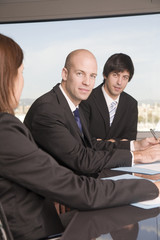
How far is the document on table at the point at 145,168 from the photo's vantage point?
204cm

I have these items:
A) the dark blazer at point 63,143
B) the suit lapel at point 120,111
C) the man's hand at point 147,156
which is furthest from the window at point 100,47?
the man's hand at point 147,156

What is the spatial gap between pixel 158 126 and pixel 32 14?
249 cm

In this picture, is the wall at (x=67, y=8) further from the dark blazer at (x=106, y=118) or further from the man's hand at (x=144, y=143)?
the man's hand at (x=144, y=143)

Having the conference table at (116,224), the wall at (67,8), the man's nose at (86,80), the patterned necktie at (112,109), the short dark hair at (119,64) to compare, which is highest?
the wall at (67,8)

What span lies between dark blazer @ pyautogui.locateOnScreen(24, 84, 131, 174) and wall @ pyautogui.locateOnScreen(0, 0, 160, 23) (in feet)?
9.62

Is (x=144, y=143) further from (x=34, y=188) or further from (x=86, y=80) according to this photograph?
(x=34, y=188)

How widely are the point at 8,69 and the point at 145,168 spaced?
124 cm

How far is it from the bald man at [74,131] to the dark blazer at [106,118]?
1020 millimetres

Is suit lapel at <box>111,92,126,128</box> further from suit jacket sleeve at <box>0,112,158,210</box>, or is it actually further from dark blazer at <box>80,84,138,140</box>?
suit jacket sleeve at <box>0,112,158,210</box>

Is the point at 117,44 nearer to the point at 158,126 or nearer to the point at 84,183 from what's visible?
the point at 158,126

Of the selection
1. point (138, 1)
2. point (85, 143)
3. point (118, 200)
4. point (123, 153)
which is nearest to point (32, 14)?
point (138, 1)

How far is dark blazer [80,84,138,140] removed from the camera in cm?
401

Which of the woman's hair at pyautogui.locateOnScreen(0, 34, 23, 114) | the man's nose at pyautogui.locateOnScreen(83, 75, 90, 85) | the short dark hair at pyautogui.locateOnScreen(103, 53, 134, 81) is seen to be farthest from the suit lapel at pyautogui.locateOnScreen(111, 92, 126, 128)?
the woman's hair at pyautogui.locateOnScreen(0, 34, 23, 114)

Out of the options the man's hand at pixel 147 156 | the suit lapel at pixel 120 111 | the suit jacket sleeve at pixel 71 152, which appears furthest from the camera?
the suit lapel at pixel 120 111
